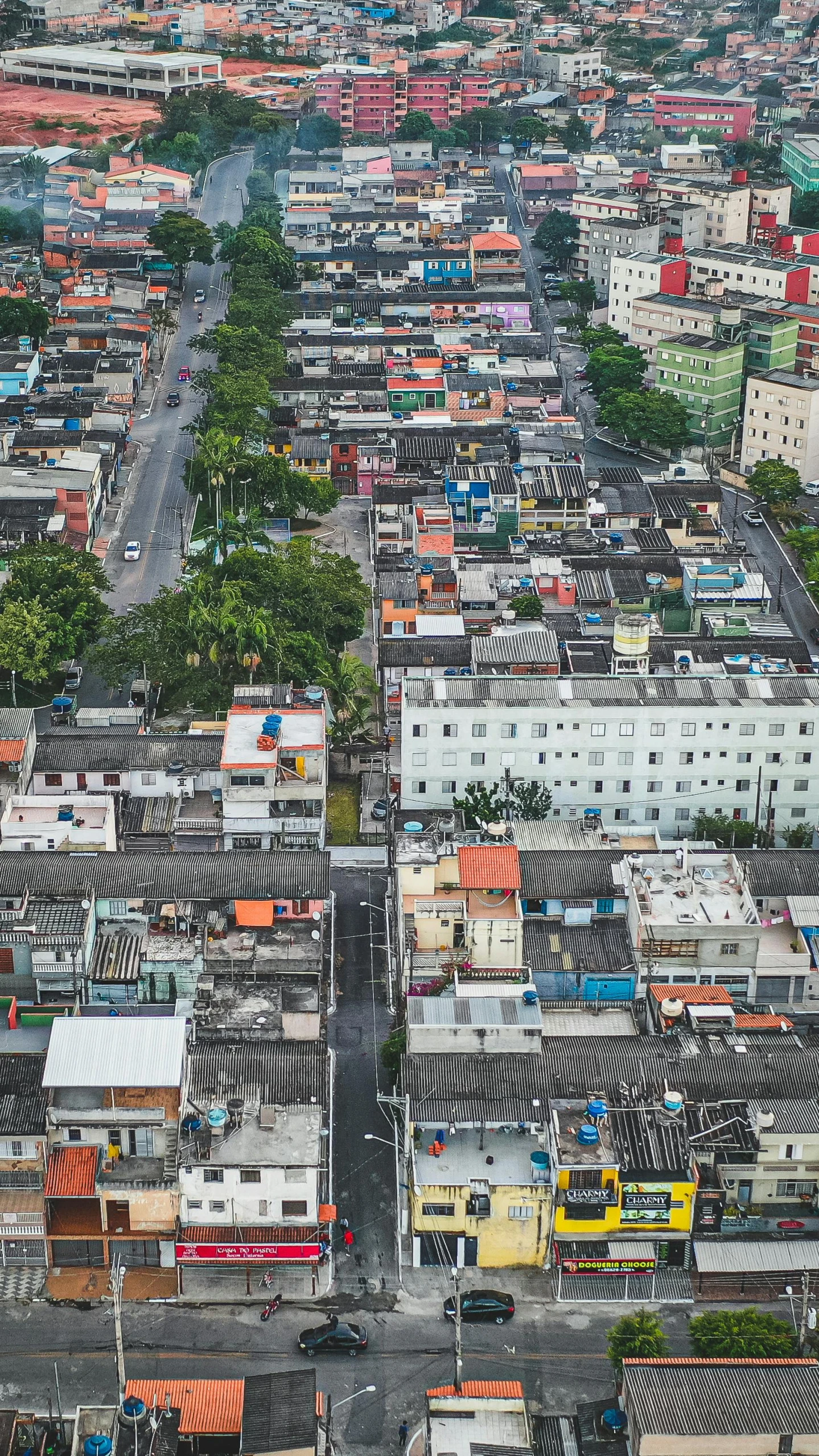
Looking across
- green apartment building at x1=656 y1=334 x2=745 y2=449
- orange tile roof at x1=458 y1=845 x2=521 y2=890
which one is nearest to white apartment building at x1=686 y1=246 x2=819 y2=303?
green apartment building at x1=656 y1=334 x2=745 y2=449

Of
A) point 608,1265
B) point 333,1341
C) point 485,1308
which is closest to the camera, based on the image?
point 333,1341

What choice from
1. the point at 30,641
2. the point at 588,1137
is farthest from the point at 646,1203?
the point at 30,641

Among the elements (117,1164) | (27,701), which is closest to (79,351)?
(27,701)

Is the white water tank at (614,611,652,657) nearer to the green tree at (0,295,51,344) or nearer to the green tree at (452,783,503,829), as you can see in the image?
the green tree at (452,783,503,829)

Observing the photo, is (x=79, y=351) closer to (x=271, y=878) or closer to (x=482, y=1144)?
(x=271, y=878)

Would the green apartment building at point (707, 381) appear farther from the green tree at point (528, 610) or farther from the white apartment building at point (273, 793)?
the white apartment building at point (273, 793)

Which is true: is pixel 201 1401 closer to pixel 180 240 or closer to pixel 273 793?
pixel 273 793
